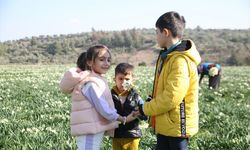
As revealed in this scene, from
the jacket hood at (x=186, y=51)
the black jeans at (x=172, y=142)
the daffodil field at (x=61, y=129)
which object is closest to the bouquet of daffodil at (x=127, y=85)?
the black jeans at (x=172, y=142)

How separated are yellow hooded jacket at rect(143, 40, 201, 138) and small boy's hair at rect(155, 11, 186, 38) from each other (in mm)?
134

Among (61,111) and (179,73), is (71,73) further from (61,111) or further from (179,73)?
(61,111)

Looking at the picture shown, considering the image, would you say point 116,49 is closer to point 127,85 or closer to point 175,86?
point 127,85

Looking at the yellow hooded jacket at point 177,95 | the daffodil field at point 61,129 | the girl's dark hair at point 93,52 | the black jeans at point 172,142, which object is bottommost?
the daffodil field at point 61,129

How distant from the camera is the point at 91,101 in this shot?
397cm

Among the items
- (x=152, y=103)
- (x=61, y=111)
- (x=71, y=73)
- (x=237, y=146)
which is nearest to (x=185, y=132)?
(x=152, y=103)

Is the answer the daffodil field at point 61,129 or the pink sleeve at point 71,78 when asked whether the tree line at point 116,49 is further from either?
the pink sleeve at point 71,78

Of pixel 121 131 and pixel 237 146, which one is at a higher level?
pixel 121 131

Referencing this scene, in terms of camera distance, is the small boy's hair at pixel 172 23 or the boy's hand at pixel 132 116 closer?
the small boy's hair at pixel 172 23

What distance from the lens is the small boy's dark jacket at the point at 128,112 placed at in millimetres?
4348

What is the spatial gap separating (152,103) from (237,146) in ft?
6.93

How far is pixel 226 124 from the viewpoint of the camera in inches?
282

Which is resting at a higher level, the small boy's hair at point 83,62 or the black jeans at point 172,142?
the small boy's hair at point 83,62

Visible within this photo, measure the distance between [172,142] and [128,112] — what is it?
0.70m
